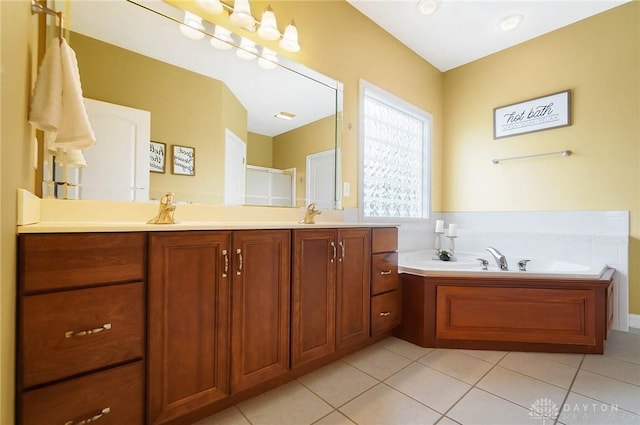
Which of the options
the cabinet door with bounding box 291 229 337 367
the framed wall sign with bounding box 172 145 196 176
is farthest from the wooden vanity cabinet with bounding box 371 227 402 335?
the framed wall sign with bounding box 172 145 196 176

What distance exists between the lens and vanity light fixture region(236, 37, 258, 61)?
5.58ft

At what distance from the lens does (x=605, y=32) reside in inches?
92.9

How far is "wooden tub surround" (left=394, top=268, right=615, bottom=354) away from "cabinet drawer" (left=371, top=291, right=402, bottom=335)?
0.13 meters

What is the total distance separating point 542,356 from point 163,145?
257 centimetres

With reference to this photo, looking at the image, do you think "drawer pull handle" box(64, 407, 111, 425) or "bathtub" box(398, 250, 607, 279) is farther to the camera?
"bathtub" box(398, 250, 607, 279)

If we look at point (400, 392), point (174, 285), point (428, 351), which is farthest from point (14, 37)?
point (428, 351)

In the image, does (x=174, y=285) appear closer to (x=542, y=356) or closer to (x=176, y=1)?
(x=176, y=1)

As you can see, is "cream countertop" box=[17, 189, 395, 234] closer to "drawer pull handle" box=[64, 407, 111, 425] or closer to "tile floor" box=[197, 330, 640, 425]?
"drawer pull handle" box=[64, 407, 111, 425]

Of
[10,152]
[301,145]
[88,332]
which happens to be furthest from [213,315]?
[301,145]

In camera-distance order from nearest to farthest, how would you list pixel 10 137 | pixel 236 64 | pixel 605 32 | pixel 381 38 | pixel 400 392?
pixel 10 137 < pixel 400 392 < pixel 236 64 < pixel 605 32 < pixel 381 38

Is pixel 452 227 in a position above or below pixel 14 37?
below

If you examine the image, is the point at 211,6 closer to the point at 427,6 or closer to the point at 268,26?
the point at 268,26

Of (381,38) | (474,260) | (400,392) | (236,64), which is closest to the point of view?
(400,392)

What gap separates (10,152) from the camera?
29.4 inches
